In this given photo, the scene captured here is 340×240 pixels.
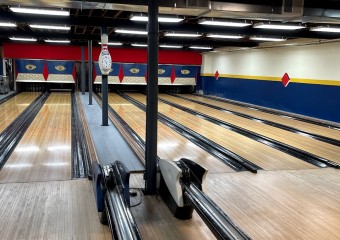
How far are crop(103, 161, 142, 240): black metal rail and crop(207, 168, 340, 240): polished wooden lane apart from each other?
1155 millimetres

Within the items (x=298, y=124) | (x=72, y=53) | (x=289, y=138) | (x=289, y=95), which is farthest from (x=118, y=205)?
(x=72, y=53)

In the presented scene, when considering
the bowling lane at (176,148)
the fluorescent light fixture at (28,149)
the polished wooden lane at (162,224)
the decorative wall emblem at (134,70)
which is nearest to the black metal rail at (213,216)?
the polished wooden lane at (162,224)

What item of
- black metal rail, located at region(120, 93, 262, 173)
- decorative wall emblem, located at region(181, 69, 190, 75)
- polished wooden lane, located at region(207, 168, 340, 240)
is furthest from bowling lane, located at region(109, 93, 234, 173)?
decorative wall emblem, located at region(181, 69, 190, 75)

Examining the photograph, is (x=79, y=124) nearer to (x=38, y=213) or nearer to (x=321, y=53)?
(x=38, y=213)

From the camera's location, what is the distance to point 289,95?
35.9ft

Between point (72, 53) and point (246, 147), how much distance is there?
11441 millimetres

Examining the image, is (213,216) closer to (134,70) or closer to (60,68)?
(134,70)

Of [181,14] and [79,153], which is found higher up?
[181,14]

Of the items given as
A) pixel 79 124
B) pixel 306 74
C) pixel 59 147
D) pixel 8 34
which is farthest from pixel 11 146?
pixel 306 74

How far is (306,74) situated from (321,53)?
0.83m

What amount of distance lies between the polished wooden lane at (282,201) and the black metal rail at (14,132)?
339 cm

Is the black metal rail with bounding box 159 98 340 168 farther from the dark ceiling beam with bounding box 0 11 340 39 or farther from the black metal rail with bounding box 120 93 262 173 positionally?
the dark ceiling beam with bounding box 0 11 340 39

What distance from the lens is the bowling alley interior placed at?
10.8 ft

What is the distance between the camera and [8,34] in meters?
10.1
